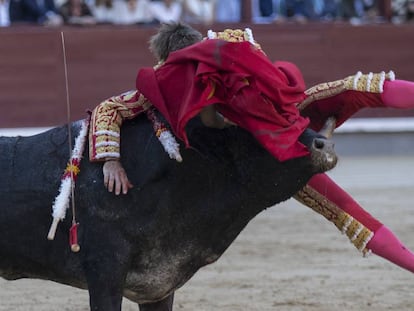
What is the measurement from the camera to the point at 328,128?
338cm

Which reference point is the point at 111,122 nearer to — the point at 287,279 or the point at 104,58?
the point at 287,279

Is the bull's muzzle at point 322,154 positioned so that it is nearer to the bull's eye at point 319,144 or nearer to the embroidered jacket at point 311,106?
the bull's eye at point 319,144

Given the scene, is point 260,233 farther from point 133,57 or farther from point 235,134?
point 133,57

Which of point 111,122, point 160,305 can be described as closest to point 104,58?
point 160,305

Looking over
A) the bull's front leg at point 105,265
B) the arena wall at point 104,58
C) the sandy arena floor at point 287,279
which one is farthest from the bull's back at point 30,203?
the arena wall at point 104,58

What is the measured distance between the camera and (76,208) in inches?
130

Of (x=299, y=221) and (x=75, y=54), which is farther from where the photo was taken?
(x=75, y=54)

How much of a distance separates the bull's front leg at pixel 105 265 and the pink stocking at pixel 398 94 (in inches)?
35.4

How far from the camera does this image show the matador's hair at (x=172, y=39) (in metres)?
3.28

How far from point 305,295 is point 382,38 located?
263 inches

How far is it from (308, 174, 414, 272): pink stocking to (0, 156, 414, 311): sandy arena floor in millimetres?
847

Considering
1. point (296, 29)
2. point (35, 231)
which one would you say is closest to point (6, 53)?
point (296, 29)

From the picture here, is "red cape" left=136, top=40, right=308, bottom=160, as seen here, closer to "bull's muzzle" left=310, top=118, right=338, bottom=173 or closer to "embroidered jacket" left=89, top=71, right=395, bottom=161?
"bull's muzzle" left=310, top=118, right=338, bottom=173

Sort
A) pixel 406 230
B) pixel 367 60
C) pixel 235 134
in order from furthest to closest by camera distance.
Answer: pixel 367 60 < pixel 406 230 < pixel 235 134
